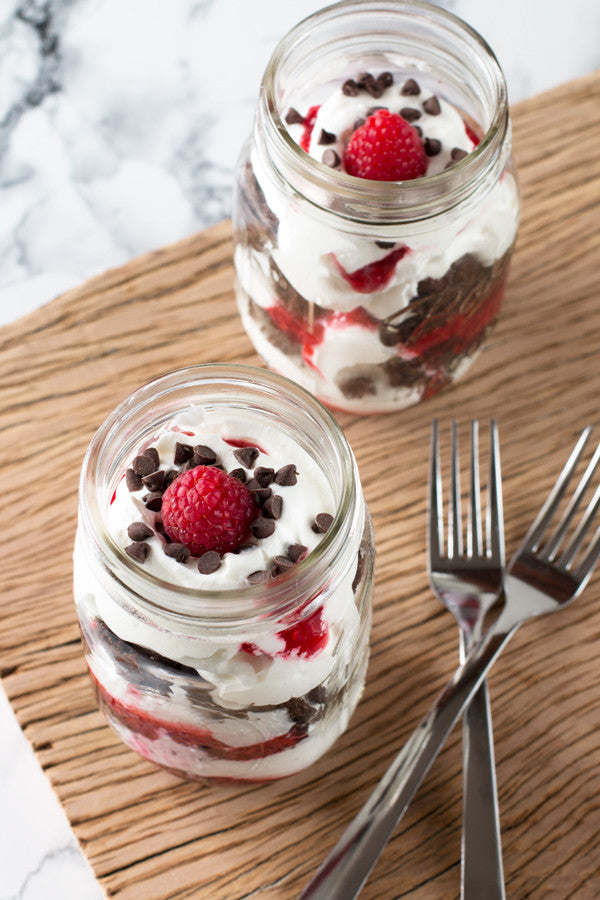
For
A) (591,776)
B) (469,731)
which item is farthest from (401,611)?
(591,776)

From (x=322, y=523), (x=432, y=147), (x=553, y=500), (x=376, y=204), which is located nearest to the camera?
(x=322, y=523)

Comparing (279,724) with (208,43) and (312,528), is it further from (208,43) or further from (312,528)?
(208,43)

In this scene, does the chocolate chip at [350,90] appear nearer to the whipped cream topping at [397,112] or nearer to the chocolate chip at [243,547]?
the whipped cream topping at [397,112]

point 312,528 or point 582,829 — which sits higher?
point 312,528

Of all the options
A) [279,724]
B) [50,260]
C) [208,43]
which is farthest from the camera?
[208,43]

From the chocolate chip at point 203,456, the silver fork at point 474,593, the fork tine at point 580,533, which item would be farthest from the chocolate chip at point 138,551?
the fork tine at point 580,533

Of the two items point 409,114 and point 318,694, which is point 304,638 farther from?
point 409,114

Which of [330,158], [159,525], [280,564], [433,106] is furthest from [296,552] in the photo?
[433,106]
